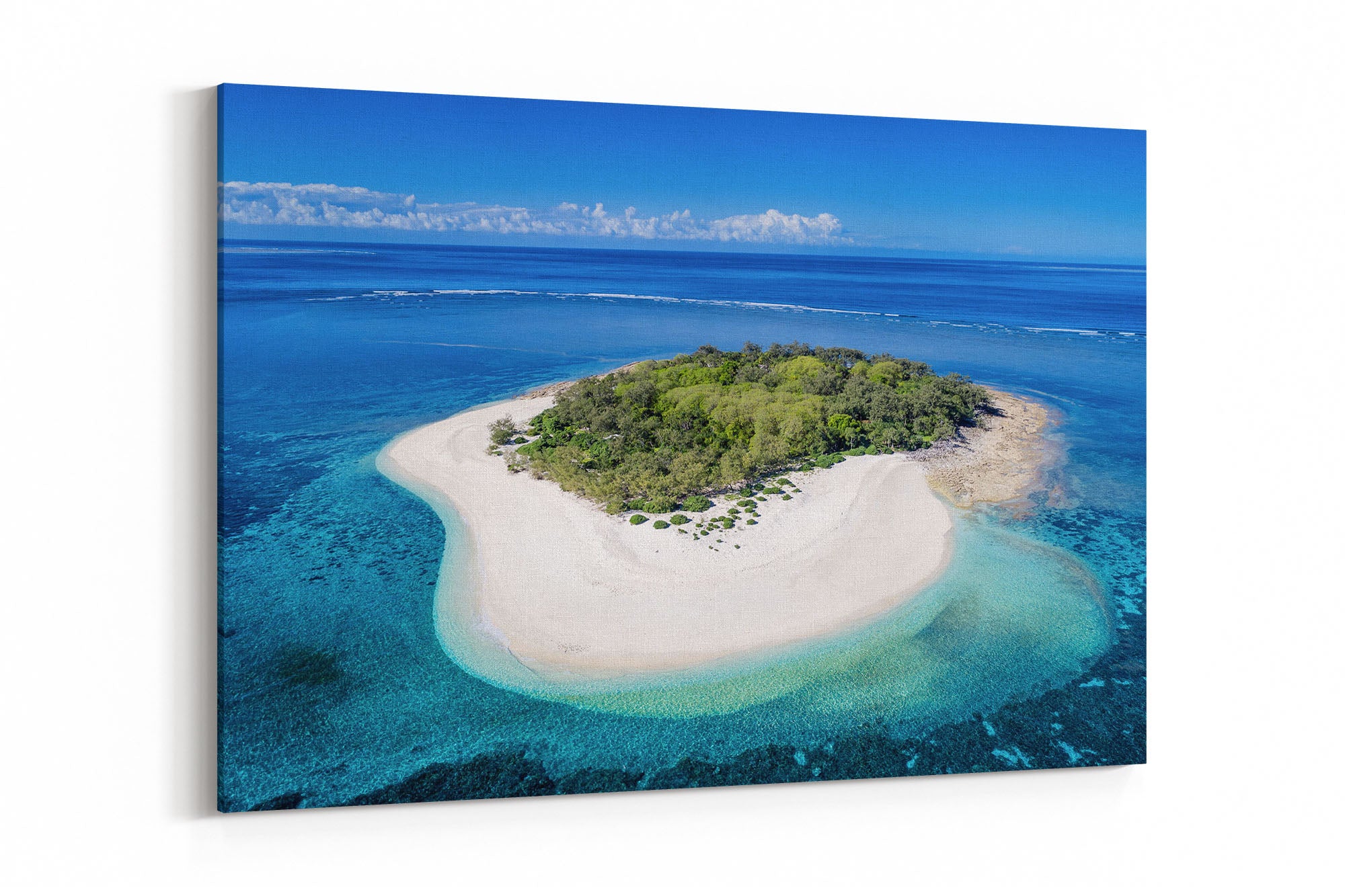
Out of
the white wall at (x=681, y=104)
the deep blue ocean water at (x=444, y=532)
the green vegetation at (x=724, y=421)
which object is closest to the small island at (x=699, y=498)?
the green vegetation at (x=724, y=421)

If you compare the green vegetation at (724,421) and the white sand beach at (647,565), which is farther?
the green vegetation at (724,421)

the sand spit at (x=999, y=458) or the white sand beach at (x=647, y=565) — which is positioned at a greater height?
the sand spit at (x=999, y=458)

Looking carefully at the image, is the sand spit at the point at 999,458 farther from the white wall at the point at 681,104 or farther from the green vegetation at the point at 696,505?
the green vegetation at the point at 696,505

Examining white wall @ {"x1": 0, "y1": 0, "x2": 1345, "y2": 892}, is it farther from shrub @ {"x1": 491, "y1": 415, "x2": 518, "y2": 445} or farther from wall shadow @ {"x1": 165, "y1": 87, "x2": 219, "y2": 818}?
shrub @ {"x1": 491, "y1": 415, "x2": 518, "y2": 445}

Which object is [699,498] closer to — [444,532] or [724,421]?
[724,421]

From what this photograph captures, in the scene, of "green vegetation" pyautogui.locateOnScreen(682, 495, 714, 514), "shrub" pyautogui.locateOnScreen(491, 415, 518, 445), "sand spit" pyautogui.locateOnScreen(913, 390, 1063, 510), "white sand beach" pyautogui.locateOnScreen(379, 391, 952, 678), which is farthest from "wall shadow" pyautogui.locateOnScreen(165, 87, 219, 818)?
"sand spit" pyautogui.locateOnScreen(913, 390, 1063, 510)

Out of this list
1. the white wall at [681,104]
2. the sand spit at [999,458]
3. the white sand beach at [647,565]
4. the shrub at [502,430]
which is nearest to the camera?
the white wall at [681,104]

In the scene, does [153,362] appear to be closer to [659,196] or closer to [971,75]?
[659,196]
